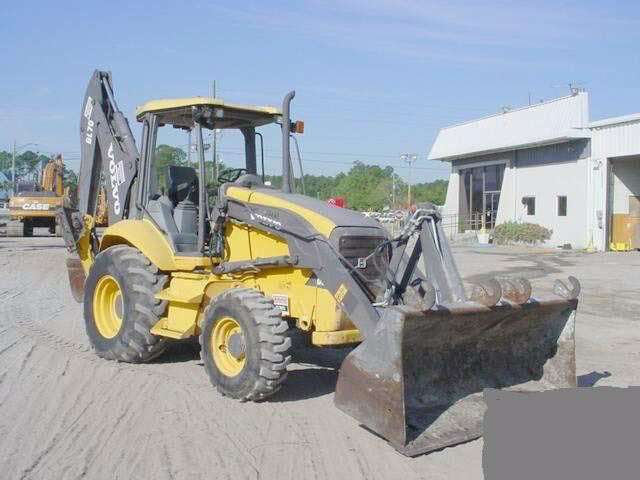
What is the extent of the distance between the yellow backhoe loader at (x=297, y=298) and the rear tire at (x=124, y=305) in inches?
0.6

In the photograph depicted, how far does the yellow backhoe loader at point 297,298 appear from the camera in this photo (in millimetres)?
5637

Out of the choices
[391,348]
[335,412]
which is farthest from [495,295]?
[335,412]

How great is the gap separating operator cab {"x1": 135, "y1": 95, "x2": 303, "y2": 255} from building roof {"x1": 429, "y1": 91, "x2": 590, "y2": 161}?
866 inches

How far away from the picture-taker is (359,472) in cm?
492

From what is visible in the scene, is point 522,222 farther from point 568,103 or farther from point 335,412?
point 335,412

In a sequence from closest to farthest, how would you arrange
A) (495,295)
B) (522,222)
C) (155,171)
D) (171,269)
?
1. (495,295)
2. (171,269)
3. (155,171)
4. (522,222)

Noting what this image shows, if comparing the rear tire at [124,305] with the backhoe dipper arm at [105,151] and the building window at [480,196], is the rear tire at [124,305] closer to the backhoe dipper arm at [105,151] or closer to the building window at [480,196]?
the backhoe dipper arm at [105,151]

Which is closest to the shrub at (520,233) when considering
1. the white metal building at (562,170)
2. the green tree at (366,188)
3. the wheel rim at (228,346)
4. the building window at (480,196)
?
the white metal building at (562,170)

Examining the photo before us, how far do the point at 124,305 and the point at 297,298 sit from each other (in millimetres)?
2255

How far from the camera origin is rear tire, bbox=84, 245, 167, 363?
7.66m

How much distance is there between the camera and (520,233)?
3028cm

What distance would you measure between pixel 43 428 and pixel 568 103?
2641 centimetres

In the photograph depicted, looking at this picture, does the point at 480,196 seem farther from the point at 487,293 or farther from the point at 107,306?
the point at 487,293

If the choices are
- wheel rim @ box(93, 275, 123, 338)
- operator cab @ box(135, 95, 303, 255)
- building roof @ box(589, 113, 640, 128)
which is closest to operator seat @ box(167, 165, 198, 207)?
operator cab @ box(135, 95, 303, 255)
